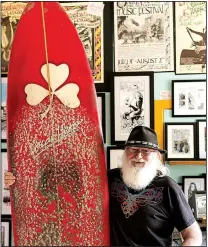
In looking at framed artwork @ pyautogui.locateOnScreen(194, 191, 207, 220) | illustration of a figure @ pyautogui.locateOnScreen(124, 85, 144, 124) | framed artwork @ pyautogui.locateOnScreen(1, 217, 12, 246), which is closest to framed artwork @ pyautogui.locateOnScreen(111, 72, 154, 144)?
illustration of a figure @ pyautogui.locateOnScreen(124, 85, 144, 124)

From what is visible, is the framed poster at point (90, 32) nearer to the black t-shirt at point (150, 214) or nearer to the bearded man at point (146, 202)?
the bearded man at point (146, 202)

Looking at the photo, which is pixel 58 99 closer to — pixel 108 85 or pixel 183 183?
pixel 108 85

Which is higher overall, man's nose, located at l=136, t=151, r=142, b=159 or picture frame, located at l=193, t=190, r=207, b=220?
man's nose, located at l=136, t=151, r=142, b=159

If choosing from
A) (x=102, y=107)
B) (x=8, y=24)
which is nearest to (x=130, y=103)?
(x=102, y=107)

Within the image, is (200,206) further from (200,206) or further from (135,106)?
(135,106)

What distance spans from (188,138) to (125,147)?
0.34 meters

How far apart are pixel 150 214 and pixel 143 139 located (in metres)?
0.36

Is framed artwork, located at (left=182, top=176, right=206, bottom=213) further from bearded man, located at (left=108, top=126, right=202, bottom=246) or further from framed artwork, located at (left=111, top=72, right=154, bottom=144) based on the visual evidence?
framed artwork, located at (left=111, top=72, right=154, bottom=144)

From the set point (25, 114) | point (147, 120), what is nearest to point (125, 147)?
point (147, 120)

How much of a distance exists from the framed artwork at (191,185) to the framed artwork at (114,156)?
345 millimetres

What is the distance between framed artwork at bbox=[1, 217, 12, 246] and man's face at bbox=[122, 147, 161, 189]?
0.66 meters

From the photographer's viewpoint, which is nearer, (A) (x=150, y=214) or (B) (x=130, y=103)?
(A) (x=150, y=214)

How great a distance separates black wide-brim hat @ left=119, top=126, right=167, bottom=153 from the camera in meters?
1.57

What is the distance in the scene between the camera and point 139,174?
1.60 metres
